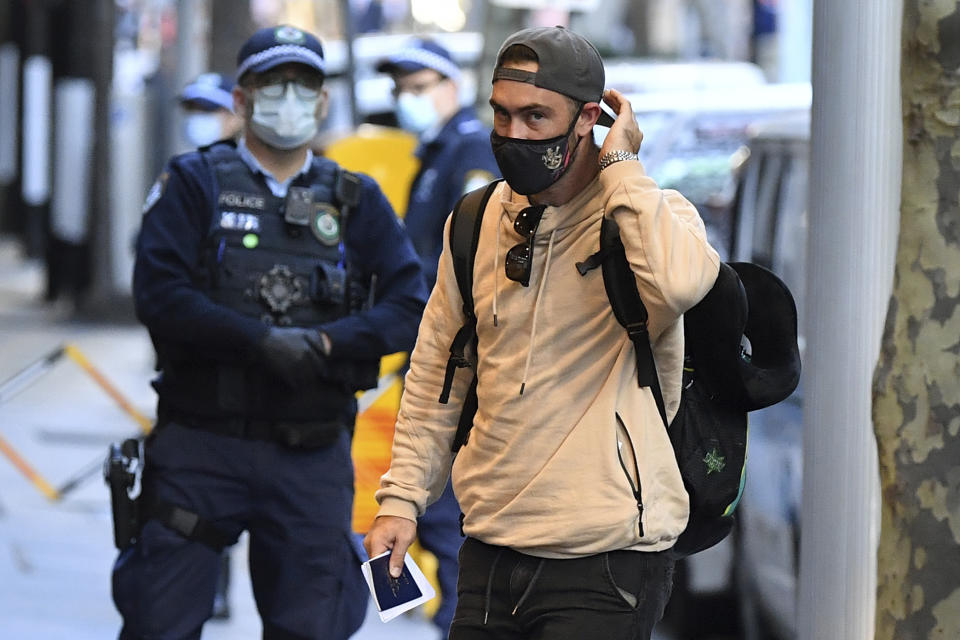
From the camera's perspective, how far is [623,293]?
125 inches

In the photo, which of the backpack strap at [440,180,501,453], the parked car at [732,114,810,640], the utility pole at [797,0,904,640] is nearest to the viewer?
the backpack strap at [440,180,501,453]

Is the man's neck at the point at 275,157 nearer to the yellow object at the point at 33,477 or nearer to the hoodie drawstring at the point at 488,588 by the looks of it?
the hoodie drawstring at the point at 488,588

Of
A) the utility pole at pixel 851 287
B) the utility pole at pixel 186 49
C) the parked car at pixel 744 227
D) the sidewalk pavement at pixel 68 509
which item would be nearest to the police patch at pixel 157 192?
the utility pole at pixel 851 287

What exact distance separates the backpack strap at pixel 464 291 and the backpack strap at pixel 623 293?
36 cm

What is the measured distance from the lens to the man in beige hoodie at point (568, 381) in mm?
3164

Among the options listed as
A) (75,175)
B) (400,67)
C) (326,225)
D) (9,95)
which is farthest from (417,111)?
(9,95)

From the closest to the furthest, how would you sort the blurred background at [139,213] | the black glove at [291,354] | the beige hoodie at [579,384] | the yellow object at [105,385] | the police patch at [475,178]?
the beige hoodie at [579,384] < the black glove at [291,354] < the police patch at [475,178] < the blurred background at [139,213] < the yellow object at [105,385]

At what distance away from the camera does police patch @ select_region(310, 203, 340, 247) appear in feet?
15.1

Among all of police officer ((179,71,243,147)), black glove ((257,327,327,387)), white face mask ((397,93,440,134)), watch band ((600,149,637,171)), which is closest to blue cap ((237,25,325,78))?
black glove ((257,327,327,387))

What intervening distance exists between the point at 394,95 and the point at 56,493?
2573 mm

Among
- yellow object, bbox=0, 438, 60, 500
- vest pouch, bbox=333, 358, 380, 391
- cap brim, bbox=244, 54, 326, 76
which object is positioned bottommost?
yellow object, bbox=0, 438, 60, 500

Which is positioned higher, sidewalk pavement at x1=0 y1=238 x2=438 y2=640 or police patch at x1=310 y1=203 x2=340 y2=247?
police patch at x1=310 y1=203 x2=340 y2=247

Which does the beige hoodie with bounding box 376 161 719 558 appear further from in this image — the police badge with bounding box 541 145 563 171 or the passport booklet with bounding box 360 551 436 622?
the passport booklet with bounding box 360 551 436 622

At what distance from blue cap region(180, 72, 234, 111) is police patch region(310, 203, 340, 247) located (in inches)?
118
